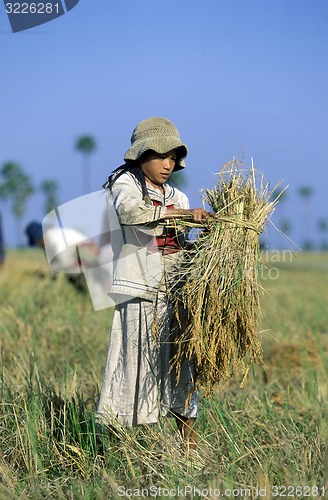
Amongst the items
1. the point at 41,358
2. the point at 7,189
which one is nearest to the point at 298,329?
the point at 41,358

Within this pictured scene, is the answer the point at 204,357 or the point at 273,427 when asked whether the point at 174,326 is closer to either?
the point at 204,357

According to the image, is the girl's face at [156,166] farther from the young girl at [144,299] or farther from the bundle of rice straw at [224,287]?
the bundle of rice straw at [224,287]

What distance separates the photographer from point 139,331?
3207mm

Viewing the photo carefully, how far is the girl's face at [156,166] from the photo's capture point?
324cm

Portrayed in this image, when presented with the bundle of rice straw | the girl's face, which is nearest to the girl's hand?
the bundle of rice straw

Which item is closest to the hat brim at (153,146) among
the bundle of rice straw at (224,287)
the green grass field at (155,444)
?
the bundle of rice straw at (224,287)

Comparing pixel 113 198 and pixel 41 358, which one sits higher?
pixel 113 198

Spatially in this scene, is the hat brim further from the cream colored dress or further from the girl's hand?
the girl's hand

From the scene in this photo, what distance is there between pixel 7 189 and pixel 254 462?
236 ft

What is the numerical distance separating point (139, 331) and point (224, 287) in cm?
47

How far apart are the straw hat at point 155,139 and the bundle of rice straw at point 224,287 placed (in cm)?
27

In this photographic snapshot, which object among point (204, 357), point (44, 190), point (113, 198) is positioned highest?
point (44, 190)

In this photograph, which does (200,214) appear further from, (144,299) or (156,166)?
(144,299)

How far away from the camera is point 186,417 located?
10.8ft
